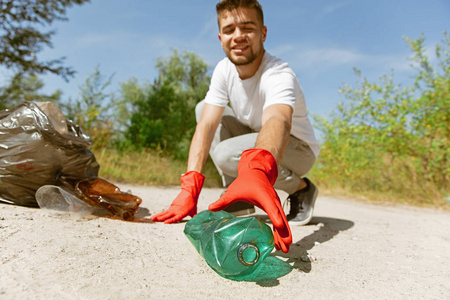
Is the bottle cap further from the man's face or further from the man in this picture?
the man's face

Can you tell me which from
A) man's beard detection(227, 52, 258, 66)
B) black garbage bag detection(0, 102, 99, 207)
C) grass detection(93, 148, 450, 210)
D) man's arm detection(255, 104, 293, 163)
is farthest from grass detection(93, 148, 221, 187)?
man's arm detection(255, 104, 293, 163)

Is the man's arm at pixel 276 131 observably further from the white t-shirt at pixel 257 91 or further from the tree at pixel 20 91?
the tree at pixel 20 91

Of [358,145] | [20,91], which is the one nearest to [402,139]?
[358,145]

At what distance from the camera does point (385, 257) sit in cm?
177

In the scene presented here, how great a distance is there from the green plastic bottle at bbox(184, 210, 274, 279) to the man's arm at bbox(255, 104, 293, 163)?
515 mm

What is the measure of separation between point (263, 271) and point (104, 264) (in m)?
0.67

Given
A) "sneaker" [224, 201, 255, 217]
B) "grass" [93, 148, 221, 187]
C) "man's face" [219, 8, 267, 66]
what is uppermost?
"man's face" [219, 8, 267, 66]

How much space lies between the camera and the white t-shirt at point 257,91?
2256mm

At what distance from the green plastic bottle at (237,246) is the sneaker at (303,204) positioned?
1421 millimetres

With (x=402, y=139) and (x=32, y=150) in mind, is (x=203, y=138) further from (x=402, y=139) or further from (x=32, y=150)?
(x=402, y=139)

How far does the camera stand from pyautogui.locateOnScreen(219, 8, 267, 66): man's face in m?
2.29

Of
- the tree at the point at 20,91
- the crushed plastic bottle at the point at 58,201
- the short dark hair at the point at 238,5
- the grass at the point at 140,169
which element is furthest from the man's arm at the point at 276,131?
the tree at the point at 20,91

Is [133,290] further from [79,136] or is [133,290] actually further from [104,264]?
[79,136]

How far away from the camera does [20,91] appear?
Result: 425 inches
